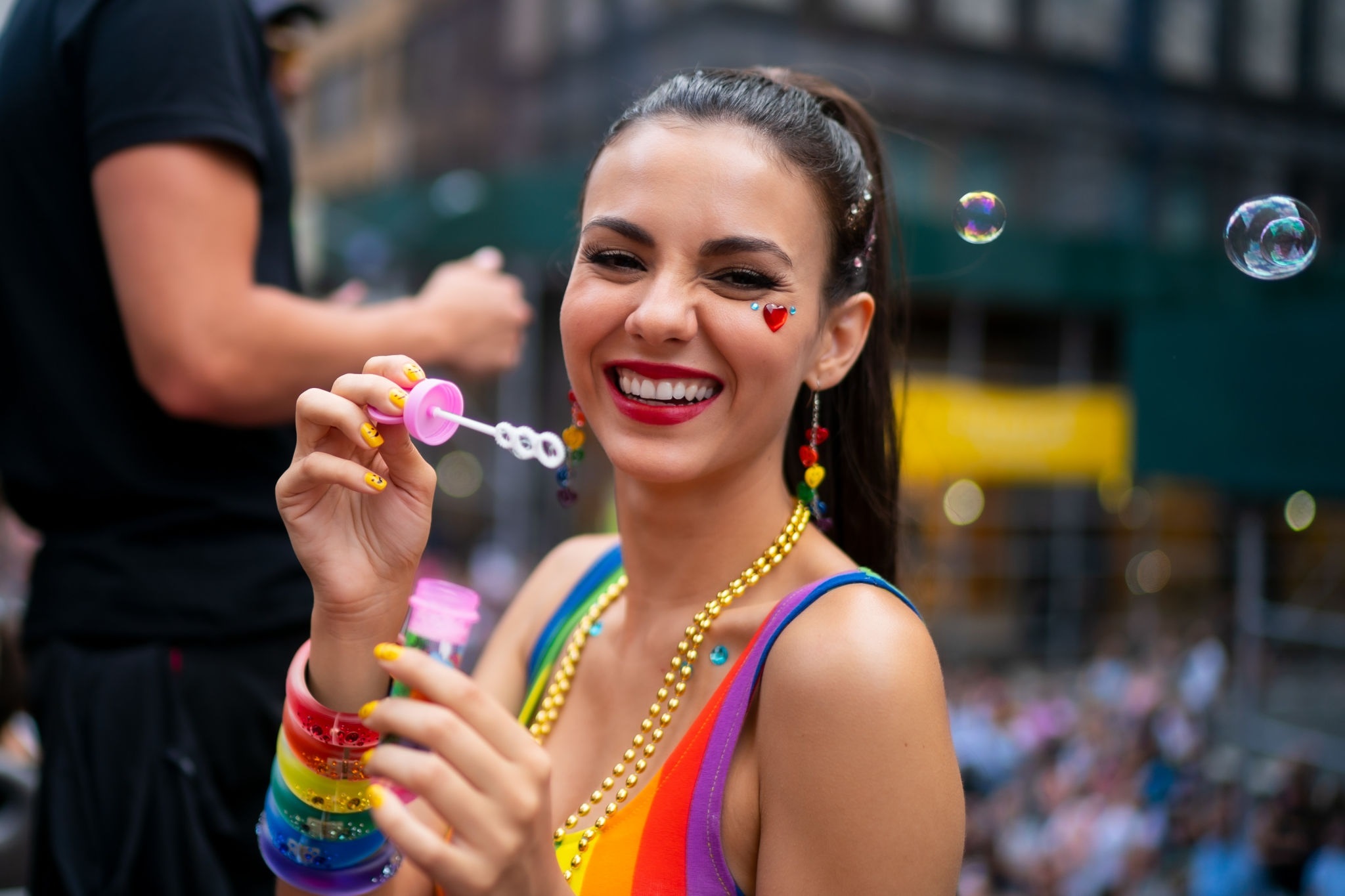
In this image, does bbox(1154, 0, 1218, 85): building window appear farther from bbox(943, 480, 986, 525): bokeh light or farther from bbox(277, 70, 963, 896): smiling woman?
bbox(277, 70, 963, 896): smiling woman

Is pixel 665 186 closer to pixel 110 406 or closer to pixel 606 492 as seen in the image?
pixel 110 406

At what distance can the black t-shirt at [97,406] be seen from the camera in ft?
5.47

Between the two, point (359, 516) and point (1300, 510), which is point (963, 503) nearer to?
point (1300, 510)

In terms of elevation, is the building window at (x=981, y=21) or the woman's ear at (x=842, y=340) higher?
the building window at (x=981, y=21)

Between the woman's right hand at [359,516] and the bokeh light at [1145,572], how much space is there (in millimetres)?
16056

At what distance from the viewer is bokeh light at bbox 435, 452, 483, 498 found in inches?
678

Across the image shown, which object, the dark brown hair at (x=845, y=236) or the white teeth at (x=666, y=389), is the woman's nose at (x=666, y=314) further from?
the dark brown hair at (x=845, y=236)

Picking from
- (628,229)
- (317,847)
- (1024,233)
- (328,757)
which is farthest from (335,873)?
(1024,233)

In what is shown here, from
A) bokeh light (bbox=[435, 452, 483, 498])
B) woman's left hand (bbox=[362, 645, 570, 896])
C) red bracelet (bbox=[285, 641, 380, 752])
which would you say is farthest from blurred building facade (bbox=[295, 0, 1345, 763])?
woman's left hand (bbox=[362, 645, 570, 896])

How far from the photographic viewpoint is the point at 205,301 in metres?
1.61

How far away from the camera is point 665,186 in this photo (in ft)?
4.83

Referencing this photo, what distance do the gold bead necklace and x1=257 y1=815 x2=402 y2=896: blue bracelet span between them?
257mm

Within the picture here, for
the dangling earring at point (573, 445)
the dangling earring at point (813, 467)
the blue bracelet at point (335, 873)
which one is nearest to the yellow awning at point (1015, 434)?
the dangling earring at point (813, 467)

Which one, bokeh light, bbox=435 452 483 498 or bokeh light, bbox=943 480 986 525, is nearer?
bokeh light, bbox=943 480 986 525
